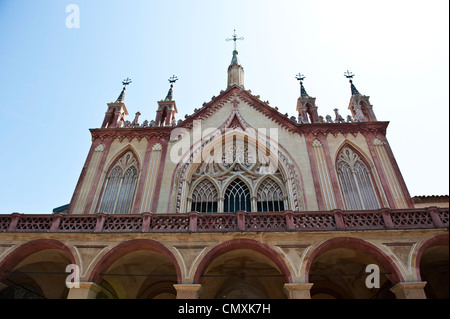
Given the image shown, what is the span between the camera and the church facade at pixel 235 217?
13422mm

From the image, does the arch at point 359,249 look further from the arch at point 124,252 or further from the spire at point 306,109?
the spire at point 306,109

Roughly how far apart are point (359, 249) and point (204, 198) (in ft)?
31.8

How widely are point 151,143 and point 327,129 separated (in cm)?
1221

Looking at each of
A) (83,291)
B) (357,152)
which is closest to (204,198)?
(83,291)

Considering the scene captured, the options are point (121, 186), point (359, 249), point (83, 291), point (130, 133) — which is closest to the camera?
point (83, 291)

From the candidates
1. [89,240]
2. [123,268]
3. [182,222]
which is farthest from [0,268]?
[182,222]

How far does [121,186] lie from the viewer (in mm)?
20312

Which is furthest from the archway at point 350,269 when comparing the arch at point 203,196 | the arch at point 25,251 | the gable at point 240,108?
the arch at point 25,251

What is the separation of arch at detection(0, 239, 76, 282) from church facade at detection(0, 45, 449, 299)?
0.06m

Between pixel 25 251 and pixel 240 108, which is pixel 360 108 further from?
pixel 25 251

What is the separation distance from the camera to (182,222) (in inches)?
576

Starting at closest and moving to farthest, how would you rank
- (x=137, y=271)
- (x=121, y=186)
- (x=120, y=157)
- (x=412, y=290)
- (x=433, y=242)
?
(x=412, y=290) → (x=433, y=242) → (x=137, y=271) → (x=121, y=186) → (x=120, y=157)

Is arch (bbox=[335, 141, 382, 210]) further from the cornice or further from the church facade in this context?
the cornice
